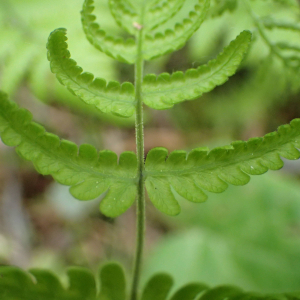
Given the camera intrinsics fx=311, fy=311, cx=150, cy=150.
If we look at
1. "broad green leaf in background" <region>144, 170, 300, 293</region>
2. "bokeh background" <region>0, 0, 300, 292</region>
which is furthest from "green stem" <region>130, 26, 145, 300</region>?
"broad green leaf in background" <region>144, 170, 300, 293</region>

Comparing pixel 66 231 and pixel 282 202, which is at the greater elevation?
pixel 282 202

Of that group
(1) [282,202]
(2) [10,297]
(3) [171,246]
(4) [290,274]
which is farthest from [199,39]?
(2) [10,297]

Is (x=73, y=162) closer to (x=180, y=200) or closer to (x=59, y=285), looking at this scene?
(x=59, y=285)

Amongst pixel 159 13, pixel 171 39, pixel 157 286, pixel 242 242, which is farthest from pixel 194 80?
pixel 242 242

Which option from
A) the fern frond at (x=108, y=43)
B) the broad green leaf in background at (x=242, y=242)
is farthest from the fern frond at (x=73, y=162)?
the broad green leaf in background at (x=242, y=242)

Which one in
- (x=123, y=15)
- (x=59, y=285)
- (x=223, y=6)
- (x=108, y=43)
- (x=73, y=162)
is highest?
(x=223, y=6)

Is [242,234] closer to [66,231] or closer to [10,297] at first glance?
[66,231]

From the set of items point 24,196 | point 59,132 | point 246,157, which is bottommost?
point 246,157
